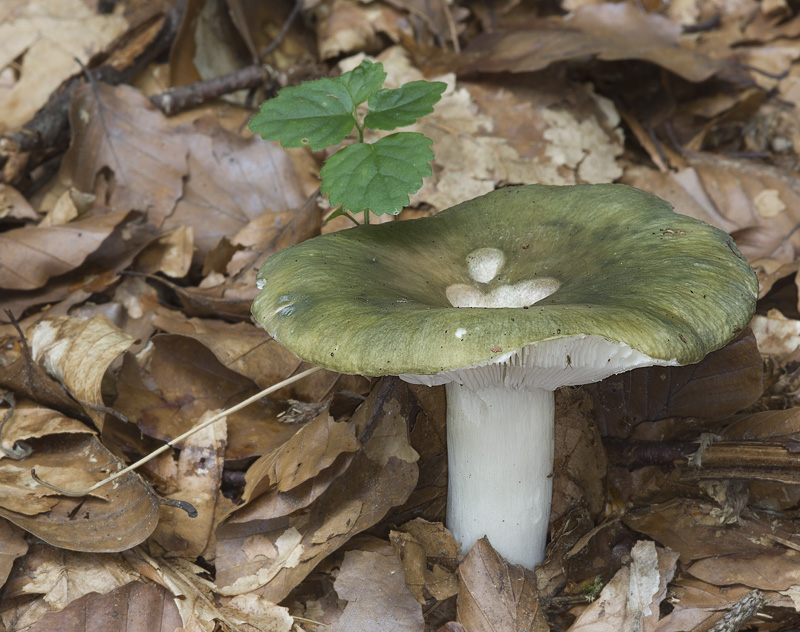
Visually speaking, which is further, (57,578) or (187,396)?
(187,396)

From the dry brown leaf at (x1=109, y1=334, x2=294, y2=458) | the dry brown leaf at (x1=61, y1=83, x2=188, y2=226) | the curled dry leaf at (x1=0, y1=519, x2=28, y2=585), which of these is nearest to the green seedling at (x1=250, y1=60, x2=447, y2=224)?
the dry brown leaf at (x1=109, y1=334, x2=294, y2=458)

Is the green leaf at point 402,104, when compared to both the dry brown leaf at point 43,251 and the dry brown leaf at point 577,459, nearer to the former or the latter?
the dry brown leaf at point 577,459

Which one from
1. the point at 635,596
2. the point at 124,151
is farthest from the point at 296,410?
the point at 124,151

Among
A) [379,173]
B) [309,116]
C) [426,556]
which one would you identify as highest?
[309,116]

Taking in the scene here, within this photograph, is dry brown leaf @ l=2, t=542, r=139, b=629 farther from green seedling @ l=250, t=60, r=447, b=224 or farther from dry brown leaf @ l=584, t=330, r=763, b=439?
dry brown leaf @ l=584, t=330, r=763, b=439

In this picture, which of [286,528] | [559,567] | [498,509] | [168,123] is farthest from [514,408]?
[168,123]

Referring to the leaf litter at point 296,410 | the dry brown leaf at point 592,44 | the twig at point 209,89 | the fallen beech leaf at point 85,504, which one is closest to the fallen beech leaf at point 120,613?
the leaf litter at point 296,410

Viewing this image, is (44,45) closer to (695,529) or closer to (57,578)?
(57,578)
